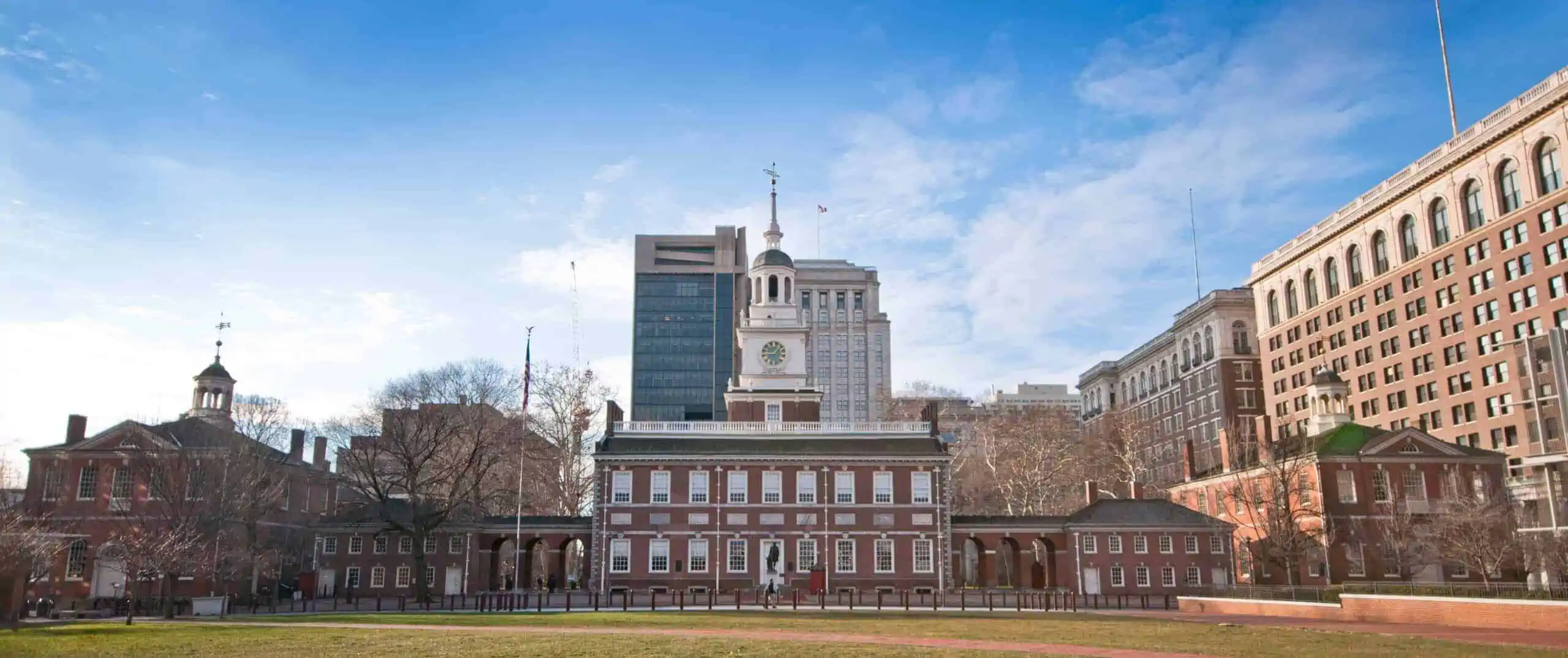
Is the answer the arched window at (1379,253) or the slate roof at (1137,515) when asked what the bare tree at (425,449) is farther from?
the arched window at (1379,253)

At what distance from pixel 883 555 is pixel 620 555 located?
14.5 metres

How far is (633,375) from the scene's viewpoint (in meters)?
178

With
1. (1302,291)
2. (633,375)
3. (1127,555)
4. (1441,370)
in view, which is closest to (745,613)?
(1127,555)

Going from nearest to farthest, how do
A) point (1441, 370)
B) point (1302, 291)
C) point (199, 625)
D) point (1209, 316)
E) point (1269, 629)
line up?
point (1269, 629)
point (199, 625)
point (1441, 370)
point (1302, 291)
point (1209, 316)

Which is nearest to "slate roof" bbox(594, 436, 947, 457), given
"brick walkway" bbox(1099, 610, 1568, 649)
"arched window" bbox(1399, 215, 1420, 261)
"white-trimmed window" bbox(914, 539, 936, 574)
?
"white-trimmed window" bbox(914, 539, 936, 574)

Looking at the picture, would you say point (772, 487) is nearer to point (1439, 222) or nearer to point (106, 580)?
point (106, 580)

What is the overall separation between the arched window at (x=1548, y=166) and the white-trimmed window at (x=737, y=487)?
176 feet

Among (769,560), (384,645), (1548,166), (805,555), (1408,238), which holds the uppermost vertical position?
(1408,238)

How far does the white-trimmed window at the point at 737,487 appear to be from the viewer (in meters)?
60.9

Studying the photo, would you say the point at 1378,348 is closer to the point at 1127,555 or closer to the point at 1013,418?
the point at 1013,418

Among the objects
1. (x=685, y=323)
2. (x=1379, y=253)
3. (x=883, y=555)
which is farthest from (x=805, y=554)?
(x=685, y=323)

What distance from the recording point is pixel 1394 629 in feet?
106

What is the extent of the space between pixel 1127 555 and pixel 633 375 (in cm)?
12527

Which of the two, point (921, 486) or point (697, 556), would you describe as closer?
point (697, 556)
